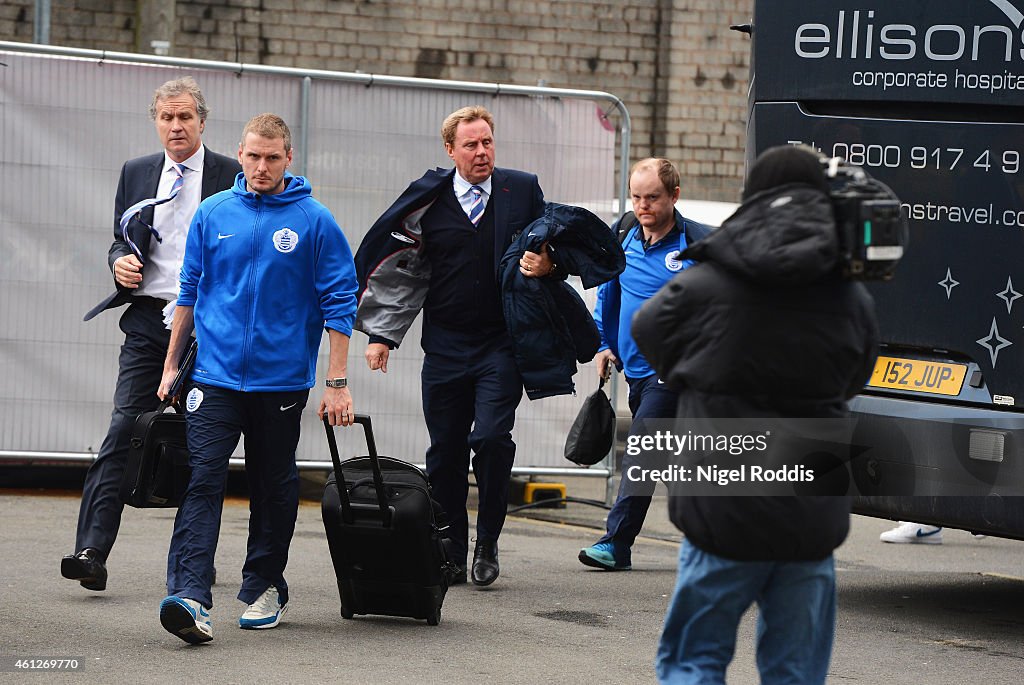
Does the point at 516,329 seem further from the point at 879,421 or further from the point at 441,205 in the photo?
the point at 879,421

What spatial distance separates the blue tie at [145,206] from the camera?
6.55 m

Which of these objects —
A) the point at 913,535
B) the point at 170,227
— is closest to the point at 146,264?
the point at 170,227

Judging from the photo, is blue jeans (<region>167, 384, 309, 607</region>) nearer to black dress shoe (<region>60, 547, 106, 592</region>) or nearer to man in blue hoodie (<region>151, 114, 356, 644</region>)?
man in blue hoodie (<region>151, 114, 356, 644</region>)

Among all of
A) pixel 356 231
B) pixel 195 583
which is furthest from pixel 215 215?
pixel 356 231

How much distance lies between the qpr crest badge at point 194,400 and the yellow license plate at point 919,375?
264 cm

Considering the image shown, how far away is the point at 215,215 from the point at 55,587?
188 centimetres

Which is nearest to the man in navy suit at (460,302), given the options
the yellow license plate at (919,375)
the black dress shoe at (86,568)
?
the black dress shoe at (86,568)

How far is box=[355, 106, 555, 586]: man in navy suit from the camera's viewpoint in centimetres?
693

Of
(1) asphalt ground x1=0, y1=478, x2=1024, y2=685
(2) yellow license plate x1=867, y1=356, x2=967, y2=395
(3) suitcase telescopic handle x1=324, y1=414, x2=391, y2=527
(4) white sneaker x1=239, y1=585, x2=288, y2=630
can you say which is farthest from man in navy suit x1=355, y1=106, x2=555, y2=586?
(2) yellow license plate x1=867, y1=356, x2=967, y2=395

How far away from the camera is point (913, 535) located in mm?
9578

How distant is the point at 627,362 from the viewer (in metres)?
7.54

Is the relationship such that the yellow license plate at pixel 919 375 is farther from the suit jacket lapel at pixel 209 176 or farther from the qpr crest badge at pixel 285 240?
the suit jacket lapel at pixel 209 176

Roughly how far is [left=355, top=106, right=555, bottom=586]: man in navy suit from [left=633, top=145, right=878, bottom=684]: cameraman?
3.20 metres

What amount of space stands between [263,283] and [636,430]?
2.19 meters
